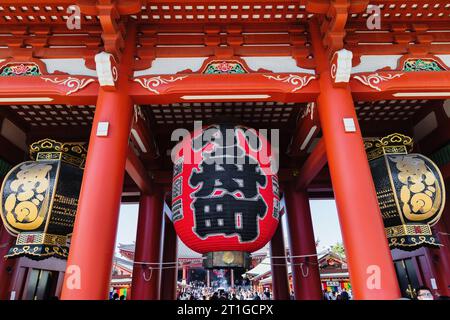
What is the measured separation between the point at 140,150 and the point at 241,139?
364cm

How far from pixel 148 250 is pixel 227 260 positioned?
11.9ft

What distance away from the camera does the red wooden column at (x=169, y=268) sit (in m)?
8.29

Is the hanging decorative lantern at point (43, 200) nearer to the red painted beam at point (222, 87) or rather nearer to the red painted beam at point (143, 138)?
the red painted beam at point (143, 138)

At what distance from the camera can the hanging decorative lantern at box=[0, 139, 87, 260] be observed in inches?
165

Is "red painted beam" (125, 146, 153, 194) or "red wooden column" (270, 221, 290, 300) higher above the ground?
"red painted beam" (125, 146, 153, 194)

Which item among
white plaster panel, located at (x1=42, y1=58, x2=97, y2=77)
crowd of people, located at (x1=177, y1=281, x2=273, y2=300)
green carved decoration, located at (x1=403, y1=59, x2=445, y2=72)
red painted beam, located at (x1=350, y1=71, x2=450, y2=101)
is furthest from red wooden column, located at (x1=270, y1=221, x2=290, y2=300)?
white plaster panel, located at (x1=42, y1=58, x2=97, y2=77)

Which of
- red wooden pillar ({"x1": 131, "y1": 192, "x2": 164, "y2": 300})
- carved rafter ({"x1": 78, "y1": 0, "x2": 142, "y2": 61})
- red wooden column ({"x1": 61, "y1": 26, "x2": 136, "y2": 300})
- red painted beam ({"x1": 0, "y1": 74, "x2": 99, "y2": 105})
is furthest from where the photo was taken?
red wooden pillar ({"x1": 131, "y1": 192, "x2": 164, "y2": 300})

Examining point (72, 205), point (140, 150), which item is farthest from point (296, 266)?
point (72, 205)

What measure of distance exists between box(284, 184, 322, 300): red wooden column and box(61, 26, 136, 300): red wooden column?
14.1 ft

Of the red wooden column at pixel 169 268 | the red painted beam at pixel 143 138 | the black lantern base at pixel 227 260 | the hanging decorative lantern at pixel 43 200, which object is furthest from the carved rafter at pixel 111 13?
the red wooden column at pixel 169 268

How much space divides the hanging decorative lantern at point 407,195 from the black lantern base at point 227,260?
7.72ft

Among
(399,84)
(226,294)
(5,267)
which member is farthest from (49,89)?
(226,294)

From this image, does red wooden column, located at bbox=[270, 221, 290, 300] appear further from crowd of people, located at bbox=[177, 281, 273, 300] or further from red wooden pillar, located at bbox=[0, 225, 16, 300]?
red wooden pillar, located at bbox=[0, 225, 16, 300]

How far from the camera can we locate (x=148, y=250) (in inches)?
254
